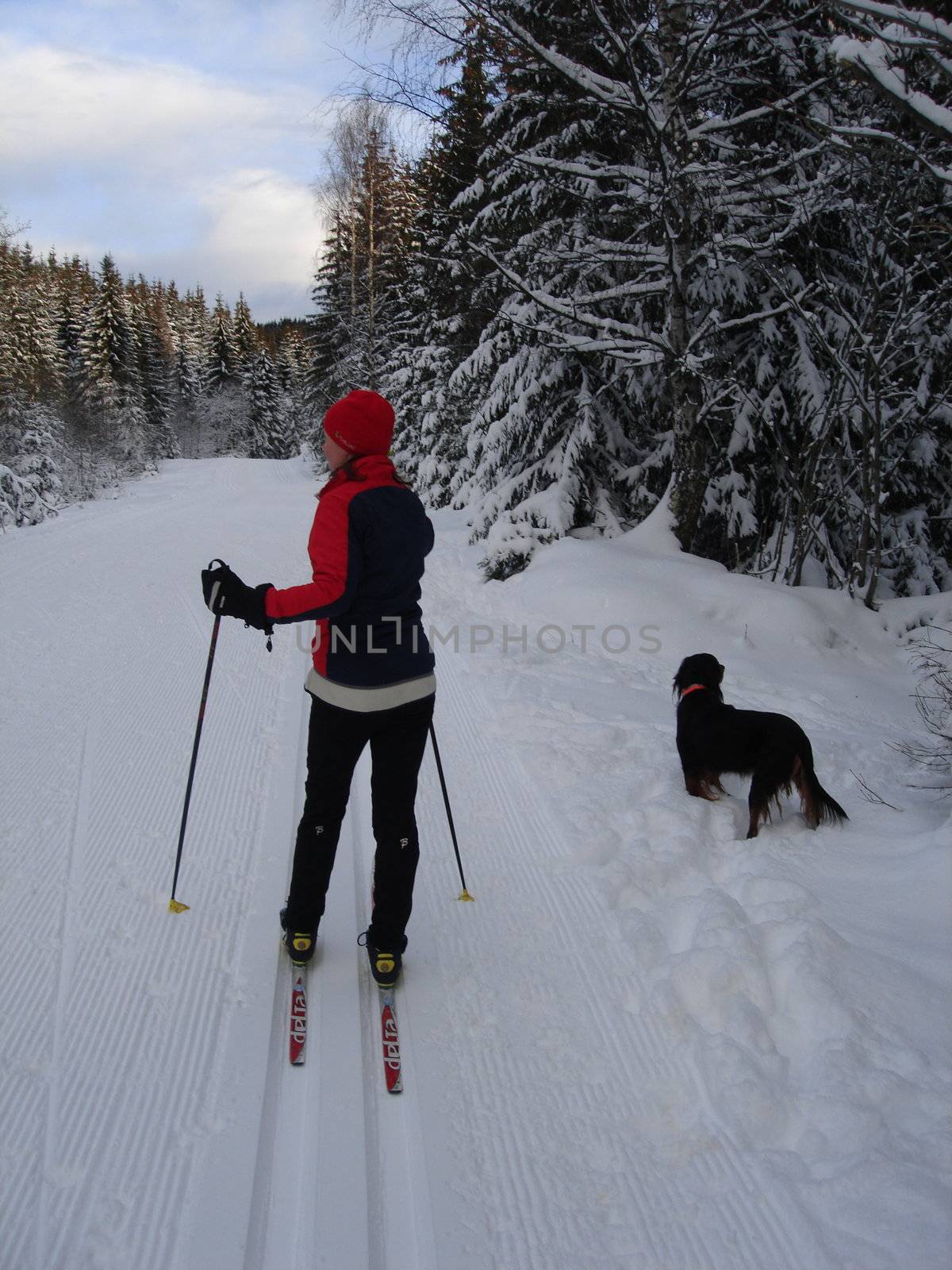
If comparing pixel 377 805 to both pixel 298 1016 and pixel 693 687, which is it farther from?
pixel 693 687

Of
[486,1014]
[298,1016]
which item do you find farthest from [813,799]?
[298,1016]

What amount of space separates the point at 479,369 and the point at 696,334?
4.42 m

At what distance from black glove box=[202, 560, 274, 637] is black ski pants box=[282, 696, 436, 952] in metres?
0.38

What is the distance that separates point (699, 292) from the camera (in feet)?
28.8

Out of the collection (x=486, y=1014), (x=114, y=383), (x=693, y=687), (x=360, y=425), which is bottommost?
(x=486, y=1014)

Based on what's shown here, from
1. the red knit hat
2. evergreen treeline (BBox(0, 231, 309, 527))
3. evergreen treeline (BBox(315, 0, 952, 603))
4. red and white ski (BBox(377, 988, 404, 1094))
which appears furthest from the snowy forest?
evergreen treeline (BBox(0, 231, 309, 527))

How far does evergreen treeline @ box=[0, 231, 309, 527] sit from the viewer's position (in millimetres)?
21625

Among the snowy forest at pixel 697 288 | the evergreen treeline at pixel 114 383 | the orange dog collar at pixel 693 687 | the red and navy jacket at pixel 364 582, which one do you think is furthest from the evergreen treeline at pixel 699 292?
the evergreen treeline at pixel 114 383

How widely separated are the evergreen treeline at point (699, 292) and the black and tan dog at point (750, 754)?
4390mm

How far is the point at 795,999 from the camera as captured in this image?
2.51 m

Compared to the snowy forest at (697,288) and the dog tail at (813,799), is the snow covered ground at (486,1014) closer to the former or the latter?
the dog tail at (813,799)

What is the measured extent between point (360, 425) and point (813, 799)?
306 centimetres

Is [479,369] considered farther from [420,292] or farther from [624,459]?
[420,292]

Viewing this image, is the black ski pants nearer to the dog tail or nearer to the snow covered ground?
the snow covered ground
